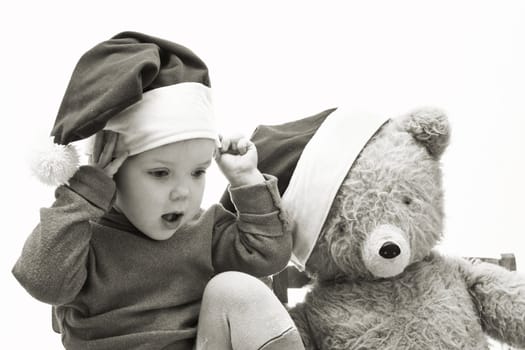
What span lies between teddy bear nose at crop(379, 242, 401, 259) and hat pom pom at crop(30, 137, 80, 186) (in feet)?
1.38

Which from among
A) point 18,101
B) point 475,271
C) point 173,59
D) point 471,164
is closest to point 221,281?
point 173,59

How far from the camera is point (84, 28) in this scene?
1.54 meters

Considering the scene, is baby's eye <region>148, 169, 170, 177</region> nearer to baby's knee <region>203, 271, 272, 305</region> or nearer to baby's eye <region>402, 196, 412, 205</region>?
baby's knee <region>203, 271, 272, 305</region>

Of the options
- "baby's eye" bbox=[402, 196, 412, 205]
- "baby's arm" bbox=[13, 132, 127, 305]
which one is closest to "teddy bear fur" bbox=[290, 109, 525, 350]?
"baby's eye" bbox=[402, 196, 412, 205]

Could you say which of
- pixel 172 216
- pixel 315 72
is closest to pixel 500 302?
pixel 172 216

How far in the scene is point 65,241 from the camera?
0.85 meters

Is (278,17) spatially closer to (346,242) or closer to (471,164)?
(471,164)

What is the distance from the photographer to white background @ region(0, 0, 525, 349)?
59.8 inches

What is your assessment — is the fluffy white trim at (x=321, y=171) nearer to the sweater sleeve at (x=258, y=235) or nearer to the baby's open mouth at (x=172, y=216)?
the sweater sleeve at (x=258, y=235)

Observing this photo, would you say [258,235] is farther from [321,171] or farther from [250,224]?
[321,171]

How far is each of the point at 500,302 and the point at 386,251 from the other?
228mm

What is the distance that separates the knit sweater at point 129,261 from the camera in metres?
0.85

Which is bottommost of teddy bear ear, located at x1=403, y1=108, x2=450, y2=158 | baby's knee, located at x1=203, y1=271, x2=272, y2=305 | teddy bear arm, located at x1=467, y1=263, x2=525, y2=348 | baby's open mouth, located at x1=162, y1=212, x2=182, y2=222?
teddy bear arm, located at x1=467, y1=263, x2=525, y2=348

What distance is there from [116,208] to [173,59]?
22 cm
